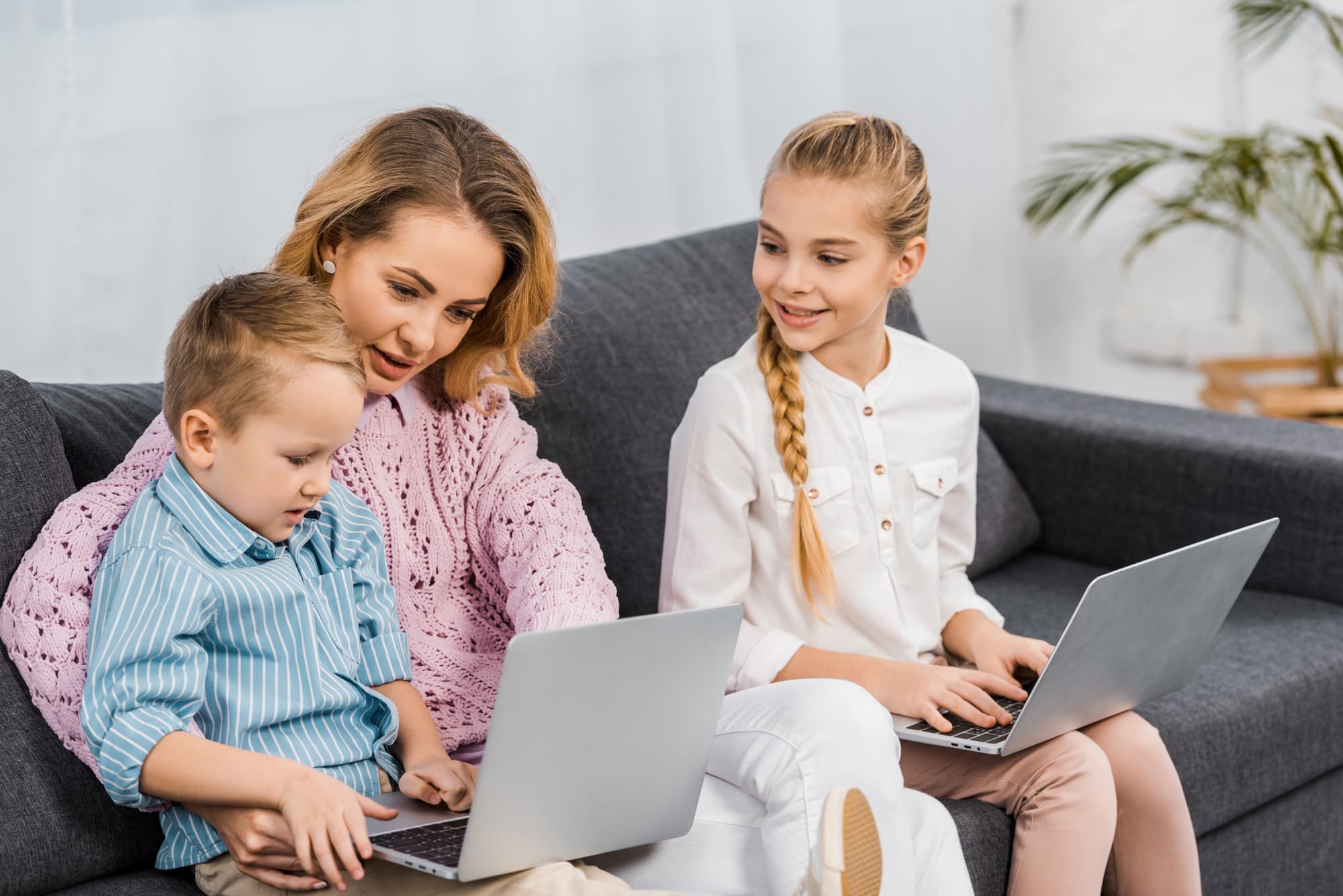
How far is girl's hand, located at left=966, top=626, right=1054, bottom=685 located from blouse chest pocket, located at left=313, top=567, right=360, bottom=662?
0.67 metres

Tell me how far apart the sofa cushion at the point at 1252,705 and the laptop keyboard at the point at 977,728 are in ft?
0.88

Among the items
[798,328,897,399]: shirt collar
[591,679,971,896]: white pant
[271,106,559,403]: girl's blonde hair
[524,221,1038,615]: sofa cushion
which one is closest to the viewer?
[591,679,971,896]: white pant

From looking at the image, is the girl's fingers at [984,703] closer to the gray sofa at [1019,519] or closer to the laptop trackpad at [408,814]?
the gray sofa at [1019,519]

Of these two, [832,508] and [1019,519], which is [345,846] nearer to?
[832,508]

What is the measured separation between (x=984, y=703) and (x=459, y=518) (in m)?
0.56

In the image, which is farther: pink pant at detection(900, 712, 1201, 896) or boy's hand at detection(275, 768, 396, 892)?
pink pant at detection(900, 712, 1201, 896)

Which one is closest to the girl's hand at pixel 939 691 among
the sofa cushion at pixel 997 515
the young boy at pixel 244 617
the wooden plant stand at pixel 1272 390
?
the young boy at pixel 244 617

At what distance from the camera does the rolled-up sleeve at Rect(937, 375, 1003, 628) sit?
64.3 inches

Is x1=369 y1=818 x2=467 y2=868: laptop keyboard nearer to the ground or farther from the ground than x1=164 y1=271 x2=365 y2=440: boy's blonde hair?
nearer to the ground

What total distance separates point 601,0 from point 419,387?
1136mm

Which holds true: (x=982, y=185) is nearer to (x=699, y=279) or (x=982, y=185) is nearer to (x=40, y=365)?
(x=699, y=279)

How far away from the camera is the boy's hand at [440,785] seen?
118cm

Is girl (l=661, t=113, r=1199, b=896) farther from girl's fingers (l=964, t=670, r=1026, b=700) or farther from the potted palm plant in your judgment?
the potted palm plant

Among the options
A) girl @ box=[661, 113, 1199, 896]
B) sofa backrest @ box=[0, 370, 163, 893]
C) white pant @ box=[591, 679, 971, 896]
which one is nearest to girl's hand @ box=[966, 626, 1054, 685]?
girl @ box=[661, 113, 1199, 896]
